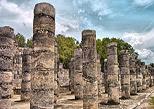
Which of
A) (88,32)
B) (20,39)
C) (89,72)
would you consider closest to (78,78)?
(89,72)

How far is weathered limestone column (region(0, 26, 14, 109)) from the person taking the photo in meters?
8.64

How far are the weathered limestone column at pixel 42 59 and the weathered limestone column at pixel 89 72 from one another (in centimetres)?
300

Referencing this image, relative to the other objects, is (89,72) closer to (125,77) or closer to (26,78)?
(125,77)

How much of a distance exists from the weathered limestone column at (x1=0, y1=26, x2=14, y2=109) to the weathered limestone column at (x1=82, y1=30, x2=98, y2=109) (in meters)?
4.21

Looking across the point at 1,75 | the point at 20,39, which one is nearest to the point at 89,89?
the point at 1,75

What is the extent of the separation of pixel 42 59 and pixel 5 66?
10.3 feet

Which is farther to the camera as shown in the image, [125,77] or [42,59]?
[125,77]

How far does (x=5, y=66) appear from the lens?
8.86 meters

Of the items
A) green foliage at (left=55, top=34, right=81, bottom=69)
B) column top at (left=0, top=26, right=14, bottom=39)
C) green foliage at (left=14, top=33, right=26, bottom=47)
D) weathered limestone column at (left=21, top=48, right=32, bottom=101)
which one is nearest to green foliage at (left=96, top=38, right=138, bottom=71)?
green foliage at (left=55, top=34, right=81, bottom=69)

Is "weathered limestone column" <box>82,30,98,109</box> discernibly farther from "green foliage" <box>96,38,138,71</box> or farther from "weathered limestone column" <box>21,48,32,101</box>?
"green foliage" <box>96,38,138,71</box>

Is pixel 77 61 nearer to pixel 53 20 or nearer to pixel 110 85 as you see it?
pixel 110 85

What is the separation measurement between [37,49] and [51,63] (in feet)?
2.76

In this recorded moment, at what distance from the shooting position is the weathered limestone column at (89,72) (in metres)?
9.37

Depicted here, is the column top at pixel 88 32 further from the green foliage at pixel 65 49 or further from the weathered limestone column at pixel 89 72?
the green foliage at pixel 65 49
